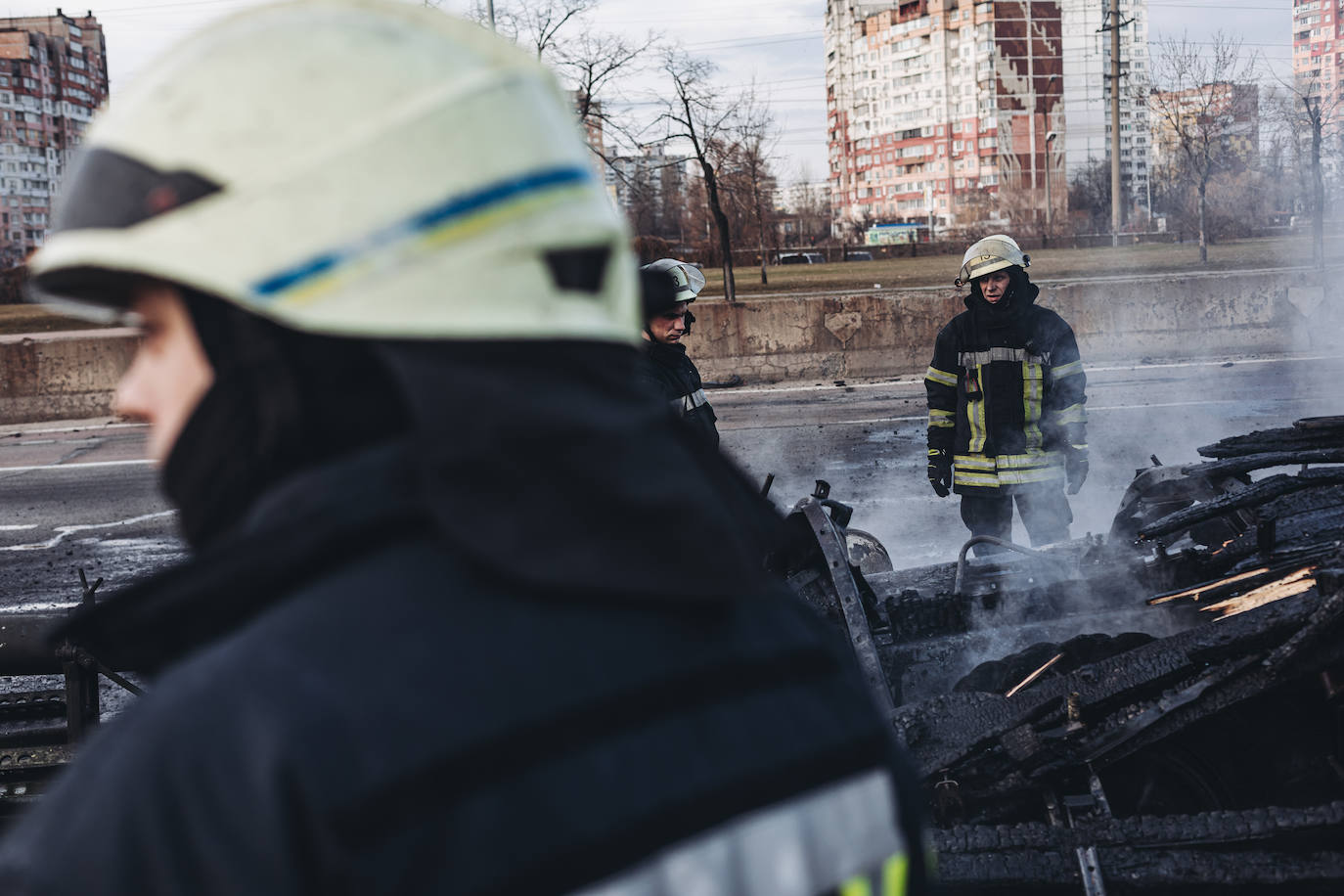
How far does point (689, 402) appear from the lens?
552cm

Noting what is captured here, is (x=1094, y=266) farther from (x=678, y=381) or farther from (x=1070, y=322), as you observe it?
(x=678, y=381)

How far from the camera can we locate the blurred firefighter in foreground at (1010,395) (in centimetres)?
645

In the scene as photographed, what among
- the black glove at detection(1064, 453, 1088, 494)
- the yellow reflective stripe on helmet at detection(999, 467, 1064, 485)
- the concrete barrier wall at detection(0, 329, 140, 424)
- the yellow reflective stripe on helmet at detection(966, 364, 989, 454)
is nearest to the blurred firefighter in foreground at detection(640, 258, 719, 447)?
the yellow reflective stripe on helmet at detection(966, 364, 989, 454)

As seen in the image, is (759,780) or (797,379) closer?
(759,780)

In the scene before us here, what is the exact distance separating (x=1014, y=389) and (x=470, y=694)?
19.9 feet

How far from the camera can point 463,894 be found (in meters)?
0.78

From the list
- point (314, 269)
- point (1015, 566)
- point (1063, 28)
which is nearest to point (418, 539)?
point (314, 269)

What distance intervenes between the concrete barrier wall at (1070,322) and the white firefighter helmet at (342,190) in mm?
14797

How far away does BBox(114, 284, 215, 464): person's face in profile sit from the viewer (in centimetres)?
94

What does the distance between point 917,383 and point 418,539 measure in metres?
14.5

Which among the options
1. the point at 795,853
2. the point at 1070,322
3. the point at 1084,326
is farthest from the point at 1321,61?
the point at 795,853

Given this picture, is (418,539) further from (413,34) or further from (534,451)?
(413,34)

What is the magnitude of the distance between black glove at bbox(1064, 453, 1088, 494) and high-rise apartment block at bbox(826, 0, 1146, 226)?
291 feet

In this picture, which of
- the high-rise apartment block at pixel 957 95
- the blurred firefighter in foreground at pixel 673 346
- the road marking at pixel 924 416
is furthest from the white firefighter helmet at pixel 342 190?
the high-rise apartment block at pixel 957 95
